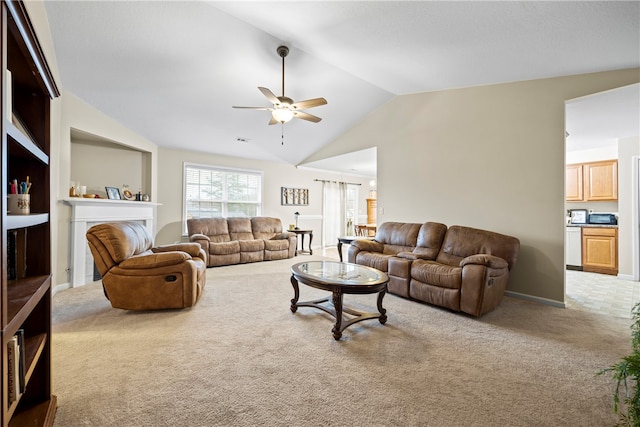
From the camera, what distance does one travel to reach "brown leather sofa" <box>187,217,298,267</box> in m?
5.33

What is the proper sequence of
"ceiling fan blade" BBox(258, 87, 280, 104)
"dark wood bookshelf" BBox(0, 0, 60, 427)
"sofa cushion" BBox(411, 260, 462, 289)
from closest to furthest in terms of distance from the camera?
"dark wood bookshelf" BBox(0, 0, 60, 427) → "sofa cushion" BBox(411, 260, 462, 289) → "ceiling fan blade" BBox(258, 87, 280, 104)

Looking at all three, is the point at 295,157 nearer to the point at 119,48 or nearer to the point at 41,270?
the point at 119,48

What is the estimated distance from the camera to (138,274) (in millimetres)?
2842

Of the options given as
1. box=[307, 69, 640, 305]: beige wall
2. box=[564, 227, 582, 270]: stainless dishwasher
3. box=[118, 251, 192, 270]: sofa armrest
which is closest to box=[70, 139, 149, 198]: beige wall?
box=[118, 251, 192, 270]: sofa armrest

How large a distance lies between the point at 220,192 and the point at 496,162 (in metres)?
5.41

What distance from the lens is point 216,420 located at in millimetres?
1450

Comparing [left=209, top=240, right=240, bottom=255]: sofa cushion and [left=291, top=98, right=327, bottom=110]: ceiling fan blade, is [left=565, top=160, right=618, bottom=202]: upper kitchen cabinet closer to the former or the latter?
[left=291, top=98, right=327, bottom=110]: ceiling fan blade

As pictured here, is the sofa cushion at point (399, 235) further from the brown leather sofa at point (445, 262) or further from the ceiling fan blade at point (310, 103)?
the ceiling fan blade at point (310, 103)

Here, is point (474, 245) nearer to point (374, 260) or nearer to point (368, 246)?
point (374, 260)

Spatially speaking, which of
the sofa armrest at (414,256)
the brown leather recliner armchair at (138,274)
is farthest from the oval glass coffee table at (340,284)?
the brown leather recliner armchair at (138,274)

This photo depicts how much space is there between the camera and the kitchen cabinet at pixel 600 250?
482cm

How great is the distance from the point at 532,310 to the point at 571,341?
813 mm

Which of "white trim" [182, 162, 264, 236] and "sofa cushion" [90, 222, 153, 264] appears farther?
"white trim" [182, 162, 264, 236]

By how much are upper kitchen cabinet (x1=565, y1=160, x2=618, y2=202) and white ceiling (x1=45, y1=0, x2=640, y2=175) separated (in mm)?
1410
